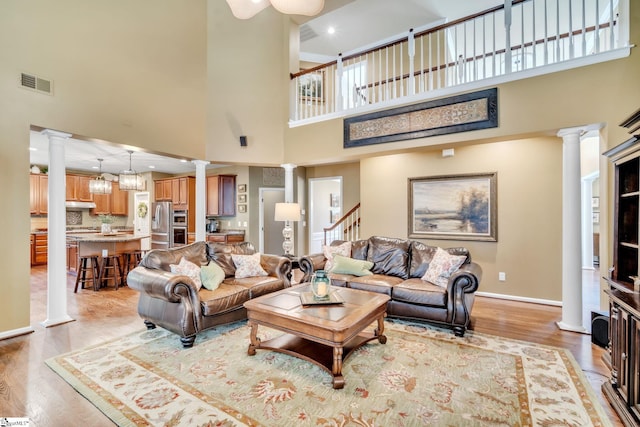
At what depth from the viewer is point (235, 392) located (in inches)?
88.7

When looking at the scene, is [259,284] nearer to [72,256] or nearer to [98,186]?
[98,186]

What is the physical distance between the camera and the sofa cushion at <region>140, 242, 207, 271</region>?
3.57m

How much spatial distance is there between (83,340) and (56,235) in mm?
1404

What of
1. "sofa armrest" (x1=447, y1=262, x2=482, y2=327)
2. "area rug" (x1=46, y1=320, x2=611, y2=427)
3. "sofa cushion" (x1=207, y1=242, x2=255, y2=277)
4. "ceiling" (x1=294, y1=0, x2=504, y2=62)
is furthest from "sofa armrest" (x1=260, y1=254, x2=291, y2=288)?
"ceiling" (x1=294, y1=0, x2=504, y2=62)

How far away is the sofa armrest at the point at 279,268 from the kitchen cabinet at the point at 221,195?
3.74m

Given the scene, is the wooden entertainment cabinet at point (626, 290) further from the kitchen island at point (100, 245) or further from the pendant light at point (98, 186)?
the pendant light at point (98, 186)

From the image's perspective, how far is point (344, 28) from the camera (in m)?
6.98

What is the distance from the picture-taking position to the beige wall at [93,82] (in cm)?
332

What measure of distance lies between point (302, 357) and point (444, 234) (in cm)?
356

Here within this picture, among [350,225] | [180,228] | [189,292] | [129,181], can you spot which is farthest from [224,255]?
[180,228]

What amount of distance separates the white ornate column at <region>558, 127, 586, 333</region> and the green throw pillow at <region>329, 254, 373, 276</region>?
2.32m

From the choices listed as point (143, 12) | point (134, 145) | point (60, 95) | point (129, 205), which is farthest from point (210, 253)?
point (129, 205)

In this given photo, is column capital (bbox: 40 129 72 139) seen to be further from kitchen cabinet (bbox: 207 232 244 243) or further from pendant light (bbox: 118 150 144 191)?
kitchen cabinet (bbox: 207 232 244 243)

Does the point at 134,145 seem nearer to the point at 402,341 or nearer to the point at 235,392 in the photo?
the point at 235,392
